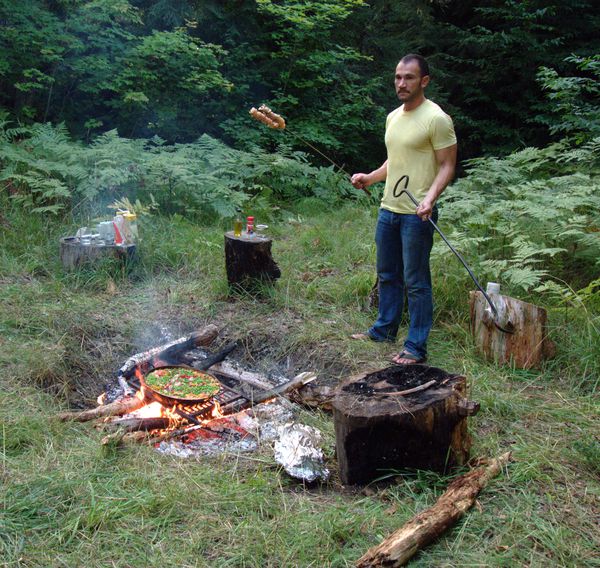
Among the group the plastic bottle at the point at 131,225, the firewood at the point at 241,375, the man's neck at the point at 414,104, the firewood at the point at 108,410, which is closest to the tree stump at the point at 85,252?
the plastic bottle at the point at 131,225

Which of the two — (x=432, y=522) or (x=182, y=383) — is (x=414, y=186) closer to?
(x=182, y=383)

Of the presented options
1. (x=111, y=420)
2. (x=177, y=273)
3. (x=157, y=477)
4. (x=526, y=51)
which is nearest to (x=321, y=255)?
(x=177, y=273)

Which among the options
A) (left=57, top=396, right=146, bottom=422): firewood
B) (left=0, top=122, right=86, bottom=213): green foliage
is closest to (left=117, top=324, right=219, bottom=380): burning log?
(left=57, top=396, right=146, bottom=422): firewood

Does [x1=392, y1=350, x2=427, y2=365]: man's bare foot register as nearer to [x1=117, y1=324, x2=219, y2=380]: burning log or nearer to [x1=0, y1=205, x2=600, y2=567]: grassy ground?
[x1=0, y1=205, x2=600, y2=567]: grassy ground

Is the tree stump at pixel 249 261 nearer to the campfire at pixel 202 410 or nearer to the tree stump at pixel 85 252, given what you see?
the campfire at pixel 202 410

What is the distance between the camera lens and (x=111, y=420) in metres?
3.95

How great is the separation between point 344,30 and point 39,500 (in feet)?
34.9

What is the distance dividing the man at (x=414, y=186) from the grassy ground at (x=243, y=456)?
1.53 feet

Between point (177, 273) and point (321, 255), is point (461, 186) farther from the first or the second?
point (177, 273)

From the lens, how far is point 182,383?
4.46 meters

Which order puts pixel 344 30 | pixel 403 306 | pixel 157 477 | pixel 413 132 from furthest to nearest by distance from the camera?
pixel 344 30 < pixel 403 306 < pixel 413 132 < pixel 157 477

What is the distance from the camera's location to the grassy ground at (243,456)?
2.71 meters

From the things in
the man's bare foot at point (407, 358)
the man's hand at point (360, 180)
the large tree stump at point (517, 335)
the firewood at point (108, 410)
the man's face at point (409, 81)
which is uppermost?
the man's face at point (409, 81)

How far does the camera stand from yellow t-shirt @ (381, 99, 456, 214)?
4316mm
